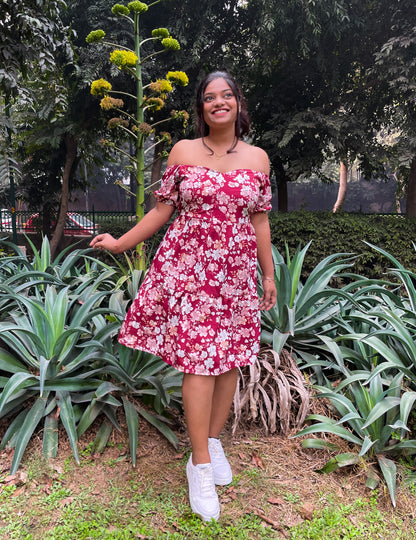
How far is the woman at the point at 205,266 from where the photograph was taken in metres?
1.87

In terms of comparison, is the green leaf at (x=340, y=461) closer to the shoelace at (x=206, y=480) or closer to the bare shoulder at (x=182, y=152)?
the shoelace at (x=206, y=480)

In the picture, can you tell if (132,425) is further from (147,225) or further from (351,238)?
(351,238)

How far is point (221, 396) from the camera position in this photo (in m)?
2.12

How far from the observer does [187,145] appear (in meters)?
1.97

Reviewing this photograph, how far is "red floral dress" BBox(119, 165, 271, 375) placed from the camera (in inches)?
73.3

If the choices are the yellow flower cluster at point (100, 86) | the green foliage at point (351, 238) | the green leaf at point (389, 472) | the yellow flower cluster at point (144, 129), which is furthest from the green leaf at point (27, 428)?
the green foliage at point (351, 238)

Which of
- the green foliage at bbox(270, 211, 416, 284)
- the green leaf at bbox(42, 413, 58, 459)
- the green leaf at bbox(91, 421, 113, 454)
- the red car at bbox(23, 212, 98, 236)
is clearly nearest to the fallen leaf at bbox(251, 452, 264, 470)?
the green leaf at bbox(91, 421, 113, 454)

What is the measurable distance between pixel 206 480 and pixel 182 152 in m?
1.46

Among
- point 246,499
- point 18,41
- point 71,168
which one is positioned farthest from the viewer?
point 71,168

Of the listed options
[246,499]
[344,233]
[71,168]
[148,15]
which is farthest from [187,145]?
[71,168]

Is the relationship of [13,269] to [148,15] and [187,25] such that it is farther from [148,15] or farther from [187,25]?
[148,15]

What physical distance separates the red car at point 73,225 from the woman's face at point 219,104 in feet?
31.2

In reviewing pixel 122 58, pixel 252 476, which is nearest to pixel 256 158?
pixel 252 476

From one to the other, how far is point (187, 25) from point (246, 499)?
25.4 ft
